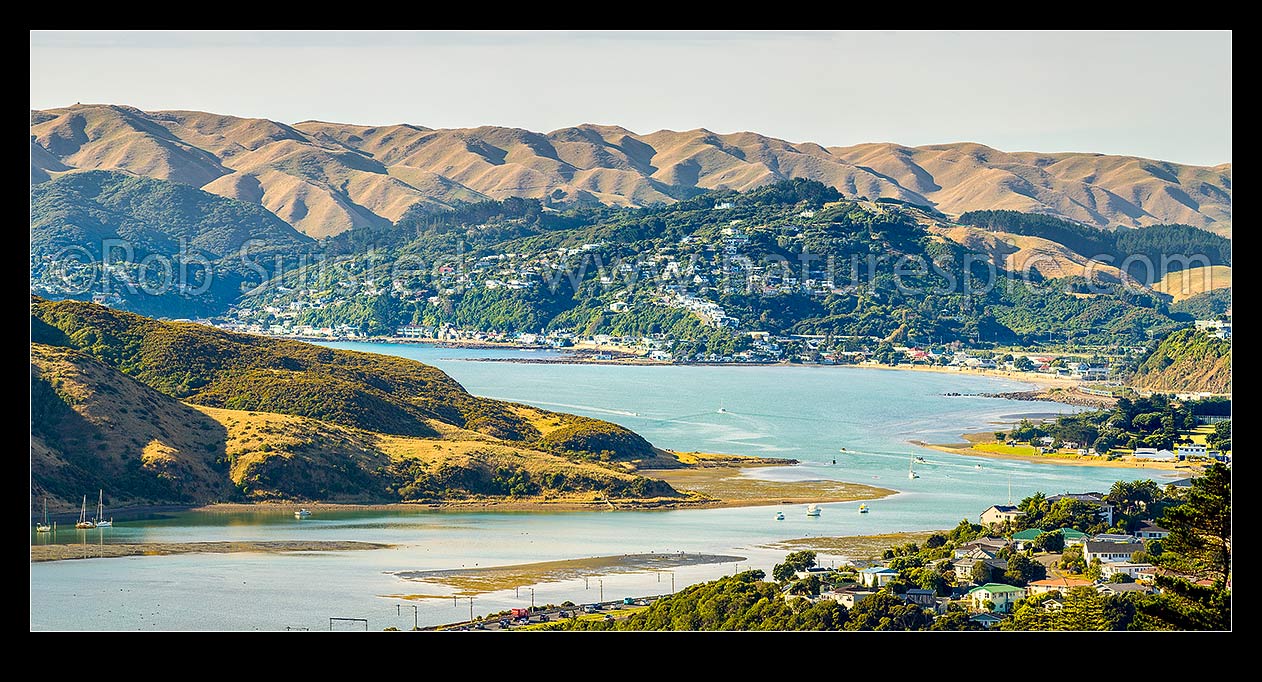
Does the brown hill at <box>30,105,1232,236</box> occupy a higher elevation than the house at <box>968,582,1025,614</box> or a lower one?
higher

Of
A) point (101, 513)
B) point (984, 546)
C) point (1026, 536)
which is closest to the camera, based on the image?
point (984, 546)

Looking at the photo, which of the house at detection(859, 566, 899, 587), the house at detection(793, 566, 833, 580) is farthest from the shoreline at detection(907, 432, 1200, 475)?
the house at detection(859, 566, 899, 587)

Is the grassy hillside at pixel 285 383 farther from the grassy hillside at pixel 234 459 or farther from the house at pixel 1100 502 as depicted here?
the house at pixel 1100 502

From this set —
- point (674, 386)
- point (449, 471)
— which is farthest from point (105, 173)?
point (449, 471)

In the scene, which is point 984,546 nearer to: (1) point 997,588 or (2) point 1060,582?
(2) point 1060,582

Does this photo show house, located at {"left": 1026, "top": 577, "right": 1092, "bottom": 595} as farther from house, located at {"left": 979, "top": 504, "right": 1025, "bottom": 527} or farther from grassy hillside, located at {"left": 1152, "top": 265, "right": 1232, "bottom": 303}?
grassy hillside, located at {"left": 1152, "top": 265, "right": 1232, "bottom": 303}


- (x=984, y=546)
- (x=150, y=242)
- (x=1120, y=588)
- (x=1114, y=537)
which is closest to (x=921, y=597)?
(x=1120, y=588)
